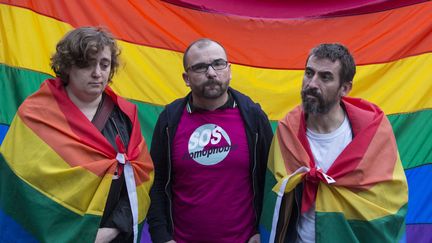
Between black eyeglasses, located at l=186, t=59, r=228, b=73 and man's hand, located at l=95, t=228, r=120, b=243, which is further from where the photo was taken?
black eyeglasses, located at l=186, t=59, r=228, b=73

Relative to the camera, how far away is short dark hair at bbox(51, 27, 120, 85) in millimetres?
3062

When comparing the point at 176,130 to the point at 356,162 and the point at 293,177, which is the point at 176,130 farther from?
the point at 356,162

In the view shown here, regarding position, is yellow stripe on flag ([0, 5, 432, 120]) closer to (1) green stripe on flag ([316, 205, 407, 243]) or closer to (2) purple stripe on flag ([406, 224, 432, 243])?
(2) purple stripe on flag ([406, 224, 432, 243])

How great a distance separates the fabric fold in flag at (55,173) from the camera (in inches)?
119

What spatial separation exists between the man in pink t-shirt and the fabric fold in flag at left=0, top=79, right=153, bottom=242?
0.42 m

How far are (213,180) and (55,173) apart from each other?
0.82m

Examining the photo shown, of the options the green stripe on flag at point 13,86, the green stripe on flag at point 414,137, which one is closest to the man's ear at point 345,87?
the green stripe on flag at point 414,137

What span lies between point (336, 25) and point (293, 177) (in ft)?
5.88

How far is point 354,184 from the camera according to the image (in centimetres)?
301

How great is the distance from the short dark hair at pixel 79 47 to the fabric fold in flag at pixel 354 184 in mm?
1073

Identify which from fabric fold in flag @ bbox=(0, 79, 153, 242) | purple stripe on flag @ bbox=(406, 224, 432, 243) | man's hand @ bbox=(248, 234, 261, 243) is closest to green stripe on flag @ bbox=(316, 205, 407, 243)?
man's hand @ bbox=(248, 234, 261, 243)

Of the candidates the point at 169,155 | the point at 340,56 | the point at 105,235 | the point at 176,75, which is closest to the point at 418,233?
the point at 340,56

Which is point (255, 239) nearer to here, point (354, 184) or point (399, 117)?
point (354, 184)

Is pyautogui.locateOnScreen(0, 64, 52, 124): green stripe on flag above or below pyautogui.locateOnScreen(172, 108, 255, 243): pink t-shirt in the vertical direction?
above
